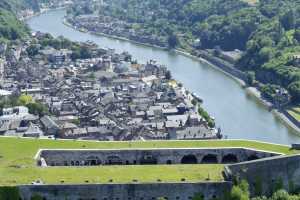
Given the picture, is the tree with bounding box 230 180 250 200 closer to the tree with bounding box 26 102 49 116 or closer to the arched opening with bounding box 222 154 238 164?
the arched opening with bounding box 222 154 238 164

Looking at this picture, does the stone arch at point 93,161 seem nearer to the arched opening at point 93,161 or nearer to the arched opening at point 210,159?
the arched opening at point 93,161

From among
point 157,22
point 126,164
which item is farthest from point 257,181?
point 157,22

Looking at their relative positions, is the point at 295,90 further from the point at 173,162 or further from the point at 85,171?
the point at 85,171

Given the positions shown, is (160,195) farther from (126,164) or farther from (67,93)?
(67,93)

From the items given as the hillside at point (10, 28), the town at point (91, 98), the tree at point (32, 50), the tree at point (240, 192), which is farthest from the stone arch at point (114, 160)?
the hillside at point (10, 28)

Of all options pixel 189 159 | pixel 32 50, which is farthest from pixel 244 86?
pixel 189 159

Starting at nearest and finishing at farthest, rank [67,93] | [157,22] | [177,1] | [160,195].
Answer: [160,195] → [67,93] → [157,22] → [177,1]
